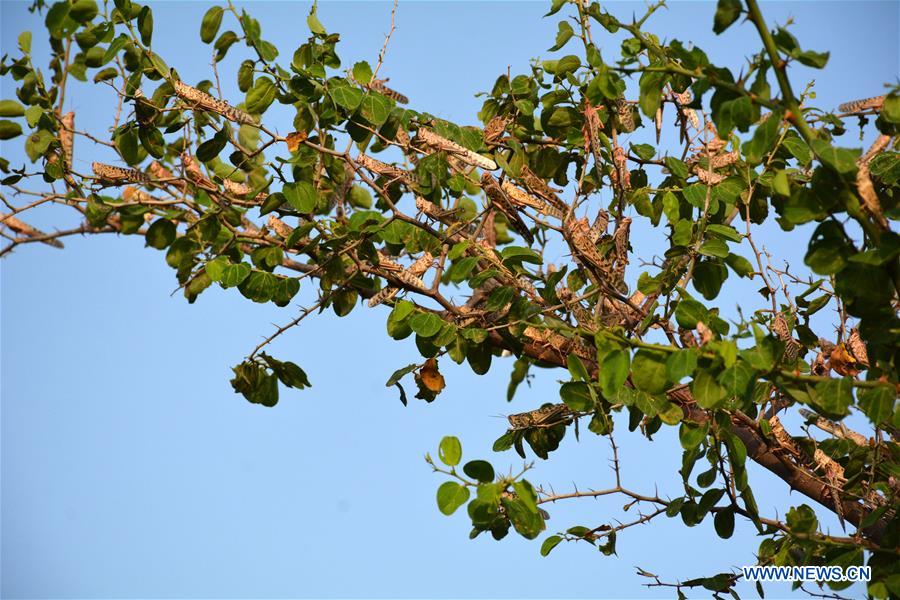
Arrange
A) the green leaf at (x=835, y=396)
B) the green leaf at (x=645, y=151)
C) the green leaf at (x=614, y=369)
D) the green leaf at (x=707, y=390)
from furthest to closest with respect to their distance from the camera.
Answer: the green leaf at (x=645, y=151) < the green leaf at (x=614, y=369) < the green leaf at (x=707, y=390) < the green leaf at (x=835, y=396)

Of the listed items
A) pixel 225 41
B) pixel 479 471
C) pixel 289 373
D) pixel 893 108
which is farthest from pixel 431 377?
pixel 893 108

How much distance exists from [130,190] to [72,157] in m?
0.44

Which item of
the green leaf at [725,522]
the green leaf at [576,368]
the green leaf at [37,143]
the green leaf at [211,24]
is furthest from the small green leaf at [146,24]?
the green leaf at [725,522]

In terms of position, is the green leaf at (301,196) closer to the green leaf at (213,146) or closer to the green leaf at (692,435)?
the green leaf at (213,146)

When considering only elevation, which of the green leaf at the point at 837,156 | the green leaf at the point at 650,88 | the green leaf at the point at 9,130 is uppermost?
the green leaf at the point at 9,130

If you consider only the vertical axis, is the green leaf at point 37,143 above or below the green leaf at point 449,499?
above

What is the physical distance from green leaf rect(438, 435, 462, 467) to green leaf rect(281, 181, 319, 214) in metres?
A: 0.97

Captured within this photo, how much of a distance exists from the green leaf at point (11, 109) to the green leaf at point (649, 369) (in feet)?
8.90

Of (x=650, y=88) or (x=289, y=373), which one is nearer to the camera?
(x=650, y=88)

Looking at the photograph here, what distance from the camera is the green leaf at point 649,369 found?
6.46ft

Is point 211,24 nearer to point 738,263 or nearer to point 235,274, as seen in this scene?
point 235,274

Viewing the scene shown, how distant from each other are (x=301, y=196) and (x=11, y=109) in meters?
1.54

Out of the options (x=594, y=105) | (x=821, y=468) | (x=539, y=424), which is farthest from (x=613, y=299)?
(x=821, y=468)

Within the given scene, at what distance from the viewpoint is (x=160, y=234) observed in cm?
320
